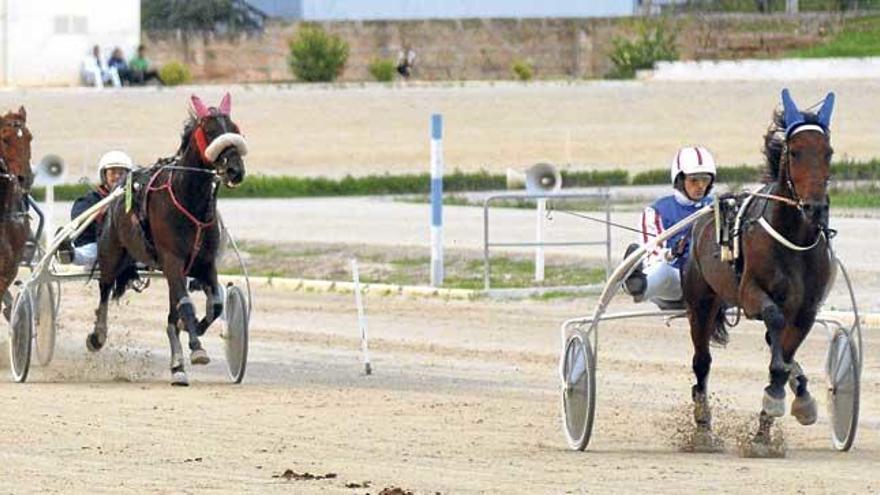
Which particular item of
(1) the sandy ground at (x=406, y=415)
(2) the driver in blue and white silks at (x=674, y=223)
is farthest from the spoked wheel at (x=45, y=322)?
(2) the driver in blue and white silks at (x=674, y=223)

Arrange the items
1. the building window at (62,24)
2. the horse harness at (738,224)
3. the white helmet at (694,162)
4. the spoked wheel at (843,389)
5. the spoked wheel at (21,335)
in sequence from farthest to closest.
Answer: the building window at (62,24), the spoked wheel at (21,335), the white helmet at (694,162), the spoked wheel at (843,389), the horse harness at (738,224)

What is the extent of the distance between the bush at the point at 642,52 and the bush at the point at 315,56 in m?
5.77

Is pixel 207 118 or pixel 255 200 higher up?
pixel 207 118

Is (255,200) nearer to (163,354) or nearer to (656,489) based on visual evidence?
(163,354)

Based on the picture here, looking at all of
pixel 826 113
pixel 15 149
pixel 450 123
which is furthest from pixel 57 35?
pixel 826 113

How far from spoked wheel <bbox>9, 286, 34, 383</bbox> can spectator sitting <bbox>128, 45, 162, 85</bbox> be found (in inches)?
1280

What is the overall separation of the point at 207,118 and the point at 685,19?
3841 cm

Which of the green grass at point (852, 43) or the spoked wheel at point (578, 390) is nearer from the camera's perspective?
the spoked wheel at point (578, 390)

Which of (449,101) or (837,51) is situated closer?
(449,101)

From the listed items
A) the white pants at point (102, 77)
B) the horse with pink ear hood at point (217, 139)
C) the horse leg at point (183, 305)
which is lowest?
the horse leg at point (183, 305)

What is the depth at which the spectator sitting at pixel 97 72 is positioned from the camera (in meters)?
47.0

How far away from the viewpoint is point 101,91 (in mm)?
43781

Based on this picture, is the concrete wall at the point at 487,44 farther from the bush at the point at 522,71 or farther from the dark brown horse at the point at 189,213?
the dark brown horse at the point at 189,213

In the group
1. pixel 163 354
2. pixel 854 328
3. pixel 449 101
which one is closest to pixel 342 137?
pixel 449 101
